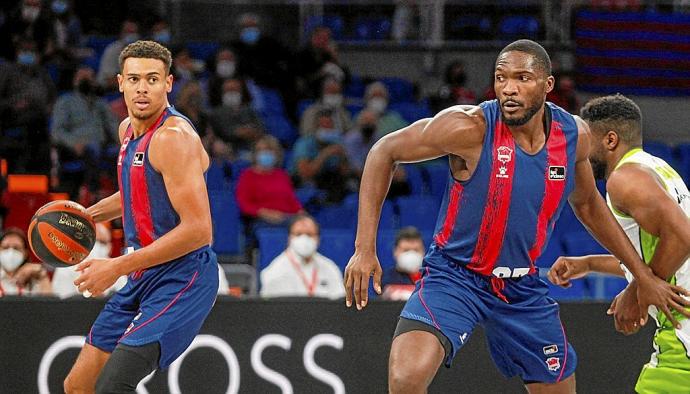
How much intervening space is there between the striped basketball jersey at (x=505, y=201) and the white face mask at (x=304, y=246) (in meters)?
3.81

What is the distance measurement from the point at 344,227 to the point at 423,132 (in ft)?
18.9

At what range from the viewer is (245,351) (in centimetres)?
704

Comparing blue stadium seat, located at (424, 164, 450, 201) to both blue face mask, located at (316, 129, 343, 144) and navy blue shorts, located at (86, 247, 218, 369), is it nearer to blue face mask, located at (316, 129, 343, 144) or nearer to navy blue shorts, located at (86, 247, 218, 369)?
blue face mask, located at (316, 129, 343, 144)

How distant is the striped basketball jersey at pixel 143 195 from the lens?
5215 mm

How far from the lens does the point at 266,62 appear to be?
13398 millimetres

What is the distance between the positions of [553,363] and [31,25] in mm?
9187

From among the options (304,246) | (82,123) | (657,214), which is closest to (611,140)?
(657,214)

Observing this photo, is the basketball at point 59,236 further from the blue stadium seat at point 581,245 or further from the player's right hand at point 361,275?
the blue stadium seat at point 581,245

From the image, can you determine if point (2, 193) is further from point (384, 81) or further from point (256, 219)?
point (384, 81)

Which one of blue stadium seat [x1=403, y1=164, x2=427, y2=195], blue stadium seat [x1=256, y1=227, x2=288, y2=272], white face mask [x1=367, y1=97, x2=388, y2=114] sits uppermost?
white face mask [x1=367, y1=97, x2=388, y2=114]

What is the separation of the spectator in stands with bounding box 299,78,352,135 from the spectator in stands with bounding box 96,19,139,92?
2.13 metres

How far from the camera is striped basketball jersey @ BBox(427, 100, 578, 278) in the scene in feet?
16.2

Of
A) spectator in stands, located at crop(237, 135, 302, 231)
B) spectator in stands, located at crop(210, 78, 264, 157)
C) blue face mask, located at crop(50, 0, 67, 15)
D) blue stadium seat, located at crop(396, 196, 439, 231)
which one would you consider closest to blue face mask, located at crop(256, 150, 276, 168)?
spectator in stands, located at crop(237, 135, 302, 231)

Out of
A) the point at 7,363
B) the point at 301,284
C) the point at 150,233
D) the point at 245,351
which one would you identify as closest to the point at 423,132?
the point at 150,233
